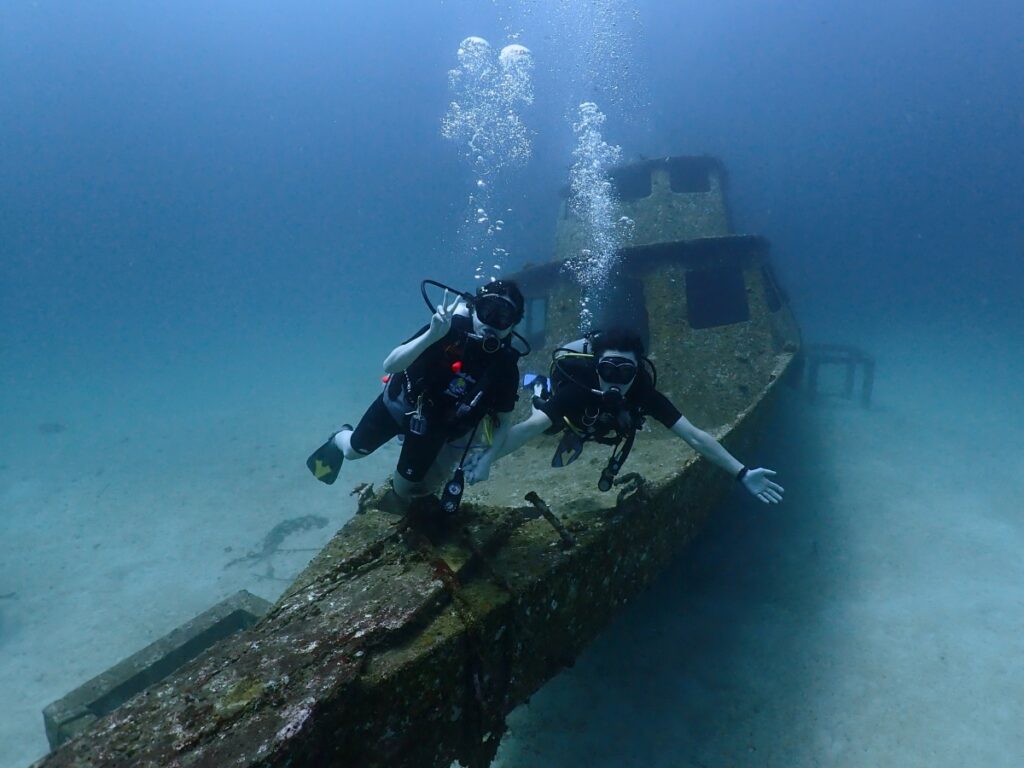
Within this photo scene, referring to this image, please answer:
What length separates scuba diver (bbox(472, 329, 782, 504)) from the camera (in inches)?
151

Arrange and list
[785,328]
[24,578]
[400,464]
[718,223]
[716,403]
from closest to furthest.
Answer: [400,464] → [716,403] → [785,328] → [24,578] → [718,223]

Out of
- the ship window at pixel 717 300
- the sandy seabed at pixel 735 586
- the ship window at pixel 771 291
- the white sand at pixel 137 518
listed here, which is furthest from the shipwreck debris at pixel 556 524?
the ship window at pixel 717 300

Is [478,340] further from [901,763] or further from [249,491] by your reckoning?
[249,491]

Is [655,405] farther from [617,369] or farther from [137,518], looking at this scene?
[137,518]

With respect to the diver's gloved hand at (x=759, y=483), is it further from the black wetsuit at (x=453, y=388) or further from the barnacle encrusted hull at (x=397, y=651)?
the black wetsuit at (x=453, y=388)

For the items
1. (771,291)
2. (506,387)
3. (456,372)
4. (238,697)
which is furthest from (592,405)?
(771,291)

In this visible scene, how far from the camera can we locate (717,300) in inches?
521

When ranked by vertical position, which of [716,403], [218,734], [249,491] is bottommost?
[249,491]

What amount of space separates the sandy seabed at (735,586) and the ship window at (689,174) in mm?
6085

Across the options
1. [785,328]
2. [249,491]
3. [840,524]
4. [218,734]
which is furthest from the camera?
[249,491]

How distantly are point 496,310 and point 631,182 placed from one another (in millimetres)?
12861

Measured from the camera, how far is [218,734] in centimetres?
187

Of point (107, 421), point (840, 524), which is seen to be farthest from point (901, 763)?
point (107, 421)

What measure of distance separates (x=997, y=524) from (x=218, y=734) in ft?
36.9
